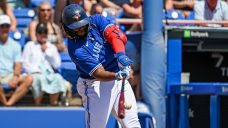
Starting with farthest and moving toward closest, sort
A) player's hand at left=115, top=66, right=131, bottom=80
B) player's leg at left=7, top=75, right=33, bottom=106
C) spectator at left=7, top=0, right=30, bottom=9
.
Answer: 1. spectator at left=7, top=0, right=30, bottom=9
2. player's leg at left=7, top=75, right=33, bottom=106
3. player's hand at left=115, top=66, right=131, bottom=80

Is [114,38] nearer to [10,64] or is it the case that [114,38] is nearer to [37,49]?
[37,49]

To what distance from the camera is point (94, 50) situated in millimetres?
4465

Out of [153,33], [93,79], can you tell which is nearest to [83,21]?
[93,79]

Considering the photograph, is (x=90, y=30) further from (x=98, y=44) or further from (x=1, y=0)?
(x=1, y=0)

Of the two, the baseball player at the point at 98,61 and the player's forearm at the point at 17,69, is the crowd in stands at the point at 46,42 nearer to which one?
the player's forearm at the point at 17,69

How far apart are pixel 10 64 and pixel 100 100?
2.43 m

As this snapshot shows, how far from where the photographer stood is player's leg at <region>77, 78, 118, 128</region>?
15.0 ft

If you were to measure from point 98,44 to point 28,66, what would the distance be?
2.32 meters

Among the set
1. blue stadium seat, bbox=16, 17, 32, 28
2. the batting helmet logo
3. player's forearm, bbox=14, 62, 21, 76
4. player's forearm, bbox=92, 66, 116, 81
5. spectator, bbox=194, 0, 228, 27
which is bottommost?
player's forearm, bbox=14, 62, 21, 76

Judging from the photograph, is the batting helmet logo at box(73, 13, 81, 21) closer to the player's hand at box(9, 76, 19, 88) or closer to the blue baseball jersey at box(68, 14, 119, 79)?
the blue baseball jersey at box(68, 14, 119, 79)

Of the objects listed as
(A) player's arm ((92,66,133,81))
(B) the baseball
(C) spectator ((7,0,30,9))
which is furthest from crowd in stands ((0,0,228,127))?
(B) the baseball

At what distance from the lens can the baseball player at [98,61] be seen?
4.36 m

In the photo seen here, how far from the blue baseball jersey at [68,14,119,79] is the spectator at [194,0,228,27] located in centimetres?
287

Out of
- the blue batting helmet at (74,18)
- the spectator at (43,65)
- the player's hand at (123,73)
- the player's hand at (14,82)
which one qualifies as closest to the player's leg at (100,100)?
the player's hand at (123,73)
